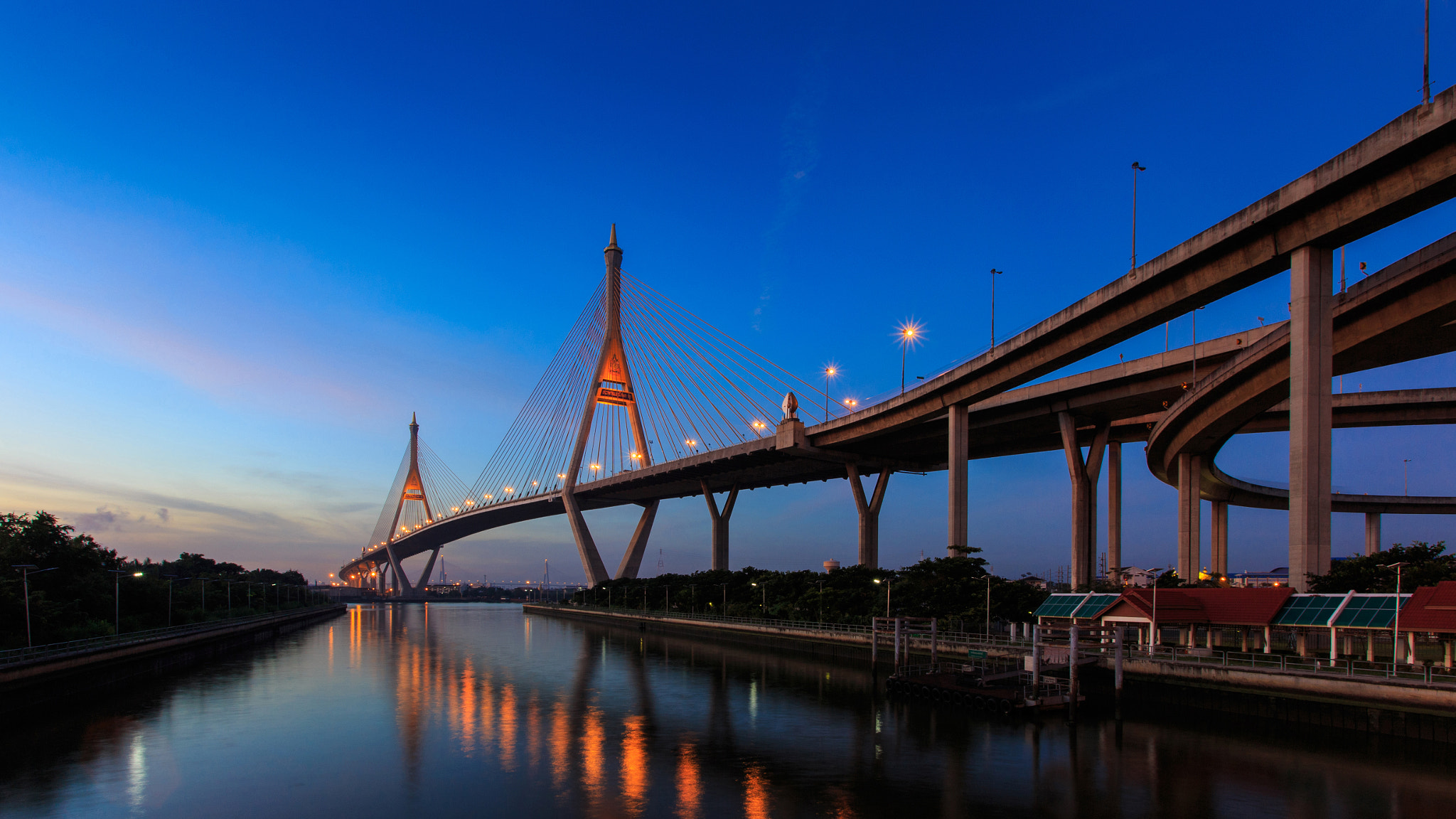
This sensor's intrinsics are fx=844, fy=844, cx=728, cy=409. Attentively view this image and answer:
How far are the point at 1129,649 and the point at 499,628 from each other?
275ft

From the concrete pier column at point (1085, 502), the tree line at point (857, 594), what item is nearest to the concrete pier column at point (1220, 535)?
the concrete pier column at point (1085, 502)

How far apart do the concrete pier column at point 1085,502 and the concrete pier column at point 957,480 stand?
408 inches

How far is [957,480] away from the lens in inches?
2514

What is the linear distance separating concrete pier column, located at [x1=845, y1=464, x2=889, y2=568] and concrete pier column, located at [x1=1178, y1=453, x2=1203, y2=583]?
1135 inches

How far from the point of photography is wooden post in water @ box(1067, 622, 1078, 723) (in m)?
34.0

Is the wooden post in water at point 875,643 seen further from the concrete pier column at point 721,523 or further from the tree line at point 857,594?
the concrete pier column at point 721,523

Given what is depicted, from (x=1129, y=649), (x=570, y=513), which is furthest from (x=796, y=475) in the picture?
(x=1129, y=649)

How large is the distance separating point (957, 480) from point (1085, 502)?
1606 cm

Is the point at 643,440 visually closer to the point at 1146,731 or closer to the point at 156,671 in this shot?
the point at 156,671

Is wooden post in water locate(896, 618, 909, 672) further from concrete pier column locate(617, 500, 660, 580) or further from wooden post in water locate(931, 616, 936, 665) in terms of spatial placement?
concrete pier column locate(617, 500, 660, 580)

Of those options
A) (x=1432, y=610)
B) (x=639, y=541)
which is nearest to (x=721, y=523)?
Result: (x=639, y=541)

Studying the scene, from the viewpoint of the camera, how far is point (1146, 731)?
104ft

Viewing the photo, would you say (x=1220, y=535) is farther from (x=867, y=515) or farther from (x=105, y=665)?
(x=105, y=665)

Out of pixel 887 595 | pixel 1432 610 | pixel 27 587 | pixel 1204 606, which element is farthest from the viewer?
pixel 887 595
